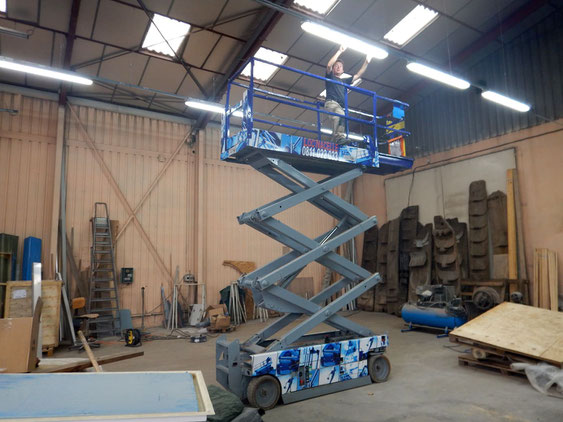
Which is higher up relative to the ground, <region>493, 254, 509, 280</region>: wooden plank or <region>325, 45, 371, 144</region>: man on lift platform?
<region>325, 45, 371, 144</region>: man on lift platform

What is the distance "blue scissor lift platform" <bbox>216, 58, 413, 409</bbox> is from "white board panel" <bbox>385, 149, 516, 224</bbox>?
621cm

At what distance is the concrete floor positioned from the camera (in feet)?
14.3

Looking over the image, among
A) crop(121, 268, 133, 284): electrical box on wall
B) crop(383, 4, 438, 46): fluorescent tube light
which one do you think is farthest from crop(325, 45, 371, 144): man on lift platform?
crop(121, 268, 133, 284): electrical box on wall

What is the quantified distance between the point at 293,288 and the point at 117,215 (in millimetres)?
6737

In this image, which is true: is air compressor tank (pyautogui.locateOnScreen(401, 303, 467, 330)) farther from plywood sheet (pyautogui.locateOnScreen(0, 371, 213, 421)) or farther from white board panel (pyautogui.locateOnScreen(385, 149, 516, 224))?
plywood sheet (pyautogui.locateOnScreen(0, 371, 213, 421))

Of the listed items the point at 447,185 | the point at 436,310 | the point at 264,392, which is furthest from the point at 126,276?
the point at 447,185

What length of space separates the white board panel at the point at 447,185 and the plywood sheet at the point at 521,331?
484cm

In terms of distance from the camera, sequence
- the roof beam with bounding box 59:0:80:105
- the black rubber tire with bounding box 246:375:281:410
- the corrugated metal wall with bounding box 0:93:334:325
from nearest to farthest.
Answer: the black rubber tire with bounding box 246:375:281:410
the roof beam with bounding box 59:0:80:105
the corrugated metal wall with bounding box 0:93:334:325

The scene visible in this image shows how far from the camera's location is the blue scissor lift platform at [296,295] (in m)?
4.77

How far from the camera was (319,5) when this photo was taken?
891 cm

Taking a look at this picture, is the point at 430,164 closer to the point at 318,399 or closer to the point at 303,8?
the point at 303,8

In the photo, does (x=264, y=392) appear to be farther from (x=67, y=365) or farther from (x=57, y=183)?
(x=57, y=183)

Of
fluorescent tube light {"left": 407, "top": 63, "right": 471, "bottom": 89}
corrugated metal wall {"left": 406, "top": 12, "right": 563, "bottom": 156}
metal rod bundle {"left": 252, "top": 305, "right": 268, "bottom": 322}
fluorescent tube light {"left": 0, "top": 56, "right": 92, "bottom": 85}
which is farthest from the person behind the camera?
metal rod bundle {"left": 252, "top": 305, "right": 268, "bottom": 322}

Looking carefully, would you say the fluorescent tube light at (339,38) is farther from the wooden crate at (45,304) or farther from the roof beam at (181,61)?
the wooden crate at (45,304)
